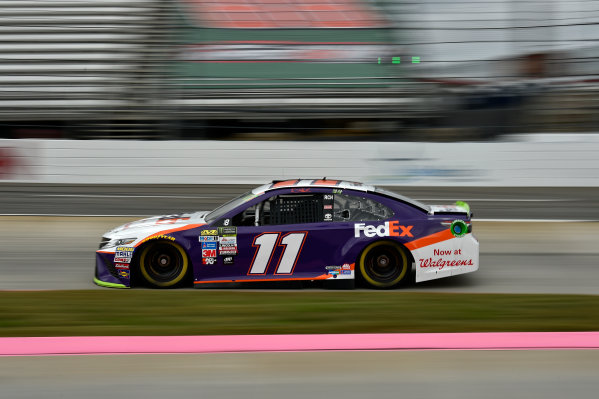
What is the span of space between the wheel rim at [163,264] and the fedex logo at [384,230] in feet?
5.72

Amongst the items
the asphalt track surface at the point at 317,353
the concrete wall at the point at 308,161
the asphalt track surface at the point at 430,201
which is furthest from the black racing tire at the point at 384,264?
the concrete wall at the point at 308,161

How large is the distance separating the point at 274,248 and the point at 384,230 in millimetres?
1091

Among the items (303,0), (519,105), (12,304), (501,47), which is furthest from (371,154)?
(12,304)

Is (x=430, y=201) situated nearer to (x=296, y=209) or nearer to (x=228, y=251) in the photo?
(x=296, y=209)

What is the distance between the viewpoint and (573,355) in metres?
4.50

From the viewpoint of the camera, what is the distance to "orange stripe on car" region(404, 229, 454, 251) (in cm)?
742

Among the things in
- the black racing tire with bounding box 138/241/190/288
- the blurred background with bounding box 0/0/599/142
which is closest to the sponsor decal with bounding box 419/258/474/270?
the black racing tire with bounding box 138/241/190/288

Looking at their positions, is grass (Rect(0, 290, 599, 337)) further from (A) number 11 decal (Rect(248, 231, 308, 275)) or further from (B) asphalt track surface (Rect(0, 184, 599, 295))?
(B) asphalt track surface (Rect(0, 184, 599, 295))

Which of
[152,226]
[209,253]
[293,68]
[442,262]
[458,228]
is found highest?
[293,68]

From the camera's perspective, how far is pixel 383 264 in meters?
7.51

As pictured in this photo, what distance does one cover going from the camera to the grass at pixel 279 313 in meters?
5.42

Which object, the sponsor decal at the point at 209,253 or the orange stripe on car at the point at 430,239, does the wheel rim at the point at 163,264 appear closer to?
the sponsor decal at the point at 209,253

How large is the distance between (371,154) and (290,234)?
9684 millimetres

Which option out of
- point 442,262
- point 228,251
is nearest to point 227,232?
point 228,251
